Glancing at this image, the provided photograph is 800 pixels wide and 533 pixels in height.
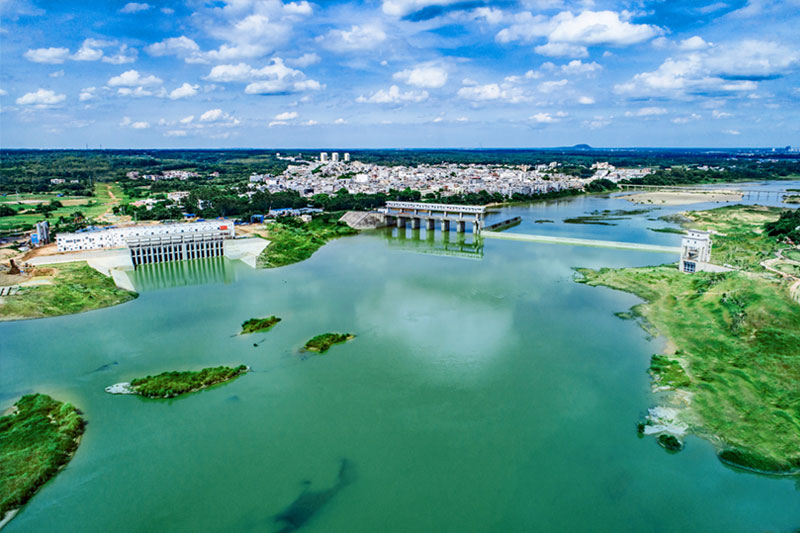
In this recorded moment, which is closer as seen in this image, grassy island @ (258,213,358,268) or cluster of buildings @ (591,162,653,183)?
grassy island @ (258,213,358,268)

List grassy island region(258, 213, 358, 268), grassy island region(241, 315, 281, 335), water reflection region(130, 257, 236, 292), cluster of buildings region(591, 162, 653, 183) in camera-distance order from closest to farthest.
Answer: grassy island region(241, 315, 281, 335) → water reflection region(130, 257, 236, 292) → grassy island region(258, 213, 358, 268) → cluster of buildings region(591, 162, 653, 183)

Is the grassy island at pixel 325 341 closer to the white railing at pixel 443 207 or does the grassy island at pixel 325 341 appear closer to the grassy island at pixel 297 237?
the grassy island at pixel 297 237

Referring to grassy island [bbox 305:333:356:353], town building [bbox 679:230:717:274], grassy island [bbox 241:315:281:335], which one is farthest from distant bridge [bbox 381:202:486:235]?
grassy island [bbox 305:333:356:353]

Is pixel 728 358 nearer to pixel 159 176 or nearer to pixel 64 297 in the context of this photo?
pixel 64 297


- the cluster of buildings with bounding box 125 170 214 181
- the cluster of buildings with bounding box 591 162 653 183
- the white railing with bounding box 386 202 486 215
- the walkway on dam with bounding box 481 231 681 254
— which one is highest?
the cluster of buildings with bounding box 591 162 653 183

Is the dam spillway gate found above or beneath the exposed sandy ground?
beneath

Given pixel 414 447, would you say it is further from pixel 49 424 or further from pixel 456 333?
pixel 49 424

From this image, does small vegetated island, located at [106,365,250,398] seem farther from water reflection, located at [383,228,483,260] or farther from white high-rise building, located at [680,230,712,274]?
white high-rise building, located at [680,230,712,274]

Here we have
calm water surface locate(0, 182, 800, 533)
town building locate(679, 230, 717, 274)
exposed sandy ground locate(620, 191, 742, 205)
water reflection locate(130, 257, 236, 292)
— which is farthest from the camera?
exposed sandy ground locate(620, 191, 742, 205)
